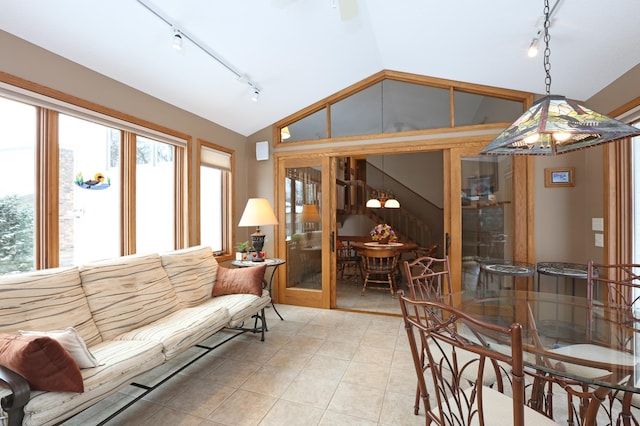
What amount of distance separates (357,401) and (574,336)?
1.38 m

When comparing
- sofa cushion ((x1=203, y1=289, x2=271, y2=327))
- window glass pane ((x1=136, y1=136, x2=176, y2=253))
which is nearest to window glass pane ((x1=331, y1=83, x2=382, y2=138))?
window glass pane ((x1=136, y1=136, x2=176, y2=253))

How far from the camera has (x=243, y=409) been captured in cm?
203

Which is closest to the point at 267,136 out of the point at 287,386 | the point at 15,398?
the point at 287,386

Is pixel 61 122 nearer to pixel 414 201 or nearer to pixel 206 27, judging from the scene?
pixel 206 27

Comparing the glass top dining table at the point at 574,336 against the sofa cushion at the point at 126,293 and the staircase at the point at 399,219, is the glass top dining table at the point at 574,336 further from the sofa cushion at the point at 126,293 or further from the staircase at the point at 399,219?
the staircase at the point at 399,219

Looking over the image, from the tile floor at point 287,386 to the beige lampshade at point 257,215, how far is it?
48.7 inches

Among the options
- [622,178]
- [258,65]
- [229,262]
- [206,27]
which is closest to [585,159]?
[622,178]

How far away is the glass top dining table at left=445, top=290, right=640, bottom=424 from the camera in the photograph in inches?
47.7

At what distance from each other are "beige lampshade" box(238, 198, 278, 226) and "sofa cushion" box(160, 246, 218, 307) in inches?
22.7

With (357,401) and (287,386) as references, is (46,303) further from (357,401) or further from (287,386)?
(357,401)

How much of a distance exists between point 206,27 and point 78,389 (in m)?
2.55

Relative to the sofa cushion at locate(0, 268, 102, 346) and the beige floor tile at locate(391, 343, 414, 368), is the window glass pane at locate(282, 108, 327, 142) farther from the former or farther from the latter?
the sofa cushion at locate(0, 268, 102, 346)

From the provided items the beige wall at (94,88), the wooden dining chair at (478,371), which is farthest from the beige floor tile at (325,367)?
the beige wall at (94,88)

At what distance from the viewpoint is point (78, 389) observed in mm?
1438
